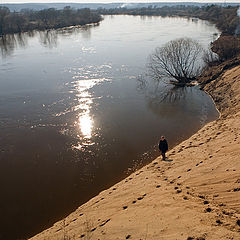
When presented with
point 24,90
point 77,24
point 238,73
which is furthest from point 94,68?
point 77,24

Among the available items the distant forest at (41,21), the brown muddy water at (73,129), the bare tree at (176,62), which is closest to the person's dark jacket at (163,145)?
the brown muddy water at (73,129)

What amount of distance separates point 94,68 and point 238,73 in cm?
2054

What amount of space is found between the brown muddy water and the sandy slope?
229 cm

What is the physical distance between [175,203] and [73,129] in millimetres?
12719

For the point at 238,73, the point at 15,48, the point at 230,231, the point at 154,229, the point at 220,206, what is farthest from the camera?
the point at 15,48

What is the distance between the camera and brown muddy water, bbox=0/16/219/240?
1324cm

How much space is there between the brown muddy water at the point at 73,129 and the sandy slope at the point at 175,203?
2.29 metres

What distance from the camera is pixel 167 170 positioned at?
41.4 ft

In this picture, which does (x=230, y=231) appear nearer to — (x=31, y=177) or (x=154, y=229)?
(x=154, y=229)

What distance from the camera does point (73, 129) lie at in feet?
65.6

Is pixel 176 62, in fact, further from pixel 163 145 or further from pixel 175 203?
pixel 175 203

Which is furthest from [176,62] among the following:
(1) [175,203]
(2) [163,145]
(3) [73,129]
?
(1) [175,203]

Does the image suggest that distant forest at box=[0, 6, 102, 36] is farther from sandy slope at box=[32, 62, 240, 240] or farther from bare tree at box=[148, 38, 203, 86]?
sandy slope at box=[32, 62, 240, 240]

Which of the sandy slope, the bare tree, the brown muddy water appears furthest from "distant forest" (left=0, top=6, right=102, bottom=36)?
the sandy slope
